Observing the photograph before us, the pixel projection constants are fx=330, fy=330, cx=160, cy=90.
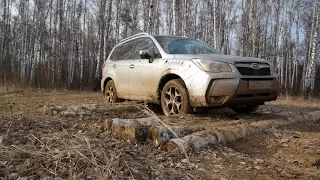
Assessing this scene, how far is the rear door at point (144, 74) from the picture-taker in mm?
6078

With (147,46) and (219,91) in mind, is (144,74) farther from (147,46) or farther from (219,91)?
Result: (219,91)

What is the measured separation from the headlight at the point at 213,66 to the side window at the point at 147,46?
1120 millimetres

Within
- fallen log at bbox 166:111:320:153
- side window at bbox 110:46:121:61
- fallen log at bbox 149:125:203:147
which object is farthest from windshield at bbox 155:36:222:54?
fallen log at bbox 149:125:203:147

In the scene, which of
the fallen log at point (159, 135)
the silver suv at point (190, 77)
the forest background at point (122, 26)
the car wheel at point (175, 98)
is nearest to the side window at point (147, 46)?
the silver suv at point (190, 77)

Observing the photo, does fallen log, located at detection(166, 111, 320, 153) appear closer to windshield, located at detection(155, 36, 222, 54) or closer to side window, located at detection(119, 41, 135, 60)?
windshield, located at detection(155, 36, 222, 54)

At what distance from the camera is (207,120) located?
5125 mm

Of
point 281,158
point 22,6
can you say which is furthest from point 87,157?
point 22,6

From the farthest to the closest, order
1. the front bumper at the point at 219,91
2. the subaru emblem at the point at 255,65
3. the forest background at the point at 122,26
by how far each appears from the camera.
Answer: the forest background at the point at 122,26 < the subaru emblem at the point at 255,65 < the front bumper at the point at 219,91

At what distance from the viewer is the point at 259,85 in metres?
5.45

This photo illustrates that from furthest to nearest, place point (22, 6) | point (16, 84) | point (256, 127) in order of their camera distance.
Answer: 1. point (22, 6)
2. point (16, 84)
3. point (256, 127)

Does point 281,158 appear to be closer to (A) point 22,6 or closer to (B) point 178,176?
(B) point 178,176

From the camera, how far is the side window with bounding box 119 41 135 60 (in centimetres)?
721

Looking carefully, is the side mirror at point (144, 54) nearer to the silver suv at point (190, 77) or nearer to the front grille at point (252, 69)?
the silver suv at point (190, 77)

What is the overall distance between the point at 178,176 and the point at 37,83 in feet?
46.0
